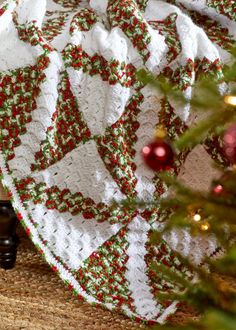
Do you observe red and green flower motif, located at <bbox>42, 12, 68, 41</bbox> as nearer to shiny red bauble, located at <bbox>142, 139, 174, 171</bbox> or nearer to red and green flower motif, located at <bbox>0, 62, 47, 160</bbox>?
red and green flower motif, located at <bbox>0, 62, 47, 160</bbox>

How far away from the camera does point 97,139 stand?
1.14 meters

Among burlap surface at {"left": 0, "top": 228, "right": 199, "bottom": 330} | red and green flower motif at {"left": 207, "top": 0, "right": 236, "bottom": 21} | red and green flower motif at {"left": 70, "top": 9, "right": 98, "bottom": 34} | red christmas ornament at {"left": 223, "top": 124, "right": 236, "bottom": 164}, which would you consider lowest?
burlap surface at {"left": 0, "top": 228, "right": 199, "bottom": 330}

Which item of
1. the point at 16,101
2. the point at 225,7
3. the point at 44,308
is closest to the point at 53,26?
the point at 16,101

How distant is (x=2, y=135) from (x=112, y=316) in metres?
0.41

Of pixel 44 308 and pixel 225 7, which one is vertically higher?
pixel 225 7

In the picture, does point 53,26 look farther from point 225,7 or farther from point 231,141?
point 231,141

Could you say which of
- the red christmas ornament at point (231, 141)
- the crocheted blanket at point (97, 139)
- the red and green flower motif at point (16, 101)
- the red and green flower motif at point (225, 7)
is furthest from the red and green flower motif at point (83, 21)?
the red christmas ornament at point (231, 141)

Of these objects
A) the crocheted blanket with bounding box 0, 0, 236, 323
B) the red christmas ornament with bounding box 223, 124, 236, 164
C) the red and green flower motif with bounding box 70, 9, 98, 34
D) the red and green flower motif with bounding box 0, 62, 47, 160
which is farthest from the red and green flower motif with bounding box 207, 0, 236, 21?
the red christmas ornament with bounding box 223, 124, 236, 164

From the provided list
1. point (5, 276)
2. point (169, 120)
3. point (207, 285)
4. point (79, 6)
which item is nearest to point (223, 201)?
point (207, 285)

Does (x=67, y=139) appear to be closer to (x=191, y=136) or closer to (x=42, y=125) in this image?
(x=42, y=125)

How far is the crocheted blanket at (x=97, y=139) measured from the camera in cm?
112

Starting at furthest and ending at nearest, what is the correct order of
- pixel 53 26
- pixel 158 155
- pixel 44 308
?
pixel 53 26 < pixel 44 308 < pixel 158 155

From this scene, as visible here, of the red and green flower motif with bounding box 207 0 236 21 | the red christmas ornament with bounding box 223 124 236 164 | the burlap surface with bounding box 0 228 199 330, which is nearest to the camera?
the red christmas ornament with bounding box 223 124 236 164

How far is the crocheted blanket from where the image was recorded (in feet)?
3.67
